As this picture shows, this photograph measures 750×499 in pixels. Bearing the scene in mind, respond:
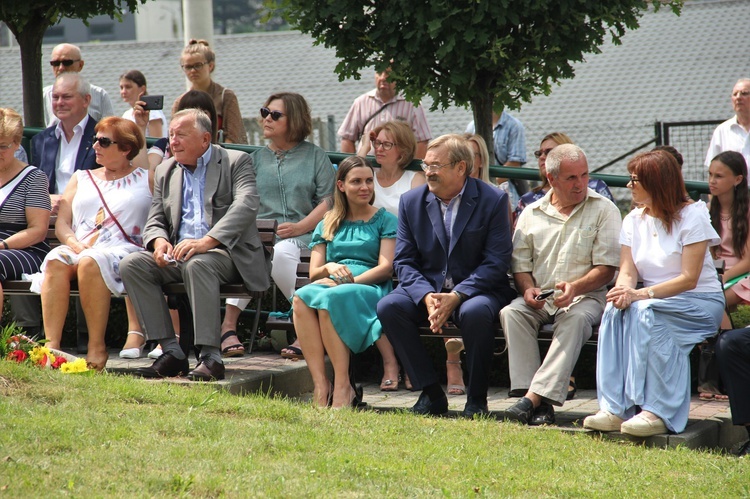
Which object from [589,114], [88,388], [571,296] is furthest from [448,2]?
[589,114]

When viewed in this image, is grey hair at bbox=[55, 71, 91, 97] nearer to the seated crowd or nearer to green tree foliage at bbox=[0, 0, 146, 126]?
the seated crowd

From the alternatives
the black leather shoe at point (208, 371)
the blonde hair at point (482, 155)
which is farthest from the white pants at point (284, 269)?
the blonde hair at point (482, 155)

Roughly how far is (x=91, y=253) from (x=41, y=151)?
6.67 ft

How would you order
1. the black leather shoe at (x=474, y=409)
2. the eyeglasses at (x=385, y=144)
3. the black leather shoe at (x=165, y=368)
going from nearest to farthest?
the black leather shoe at (x=474, y=409) < the black leather shoe at (x=165, y=368) < the eyeglasses at (x=385, y=144)

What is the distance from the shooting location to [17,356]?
6.62m

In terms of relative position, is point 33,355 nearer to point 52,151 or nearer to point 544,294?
point 52,151

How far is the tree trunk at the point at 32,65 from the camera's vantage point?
9992 mm

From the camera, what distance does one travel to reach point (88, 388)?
6.04m

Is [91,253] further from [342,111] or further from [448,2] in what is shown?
[342,111]

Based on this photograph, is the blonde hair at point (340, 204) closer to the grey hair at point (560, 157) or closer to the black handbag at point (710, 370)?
the grey hair at point (560, 157)

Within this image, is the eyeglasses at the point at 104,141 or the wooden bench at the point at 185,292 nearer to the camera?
the wooden bench at the point at 185,292

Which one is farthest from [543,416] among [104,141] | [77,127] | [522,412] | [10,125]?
[77,127]

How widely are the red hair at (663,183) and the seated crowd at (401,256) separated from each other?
0.01m

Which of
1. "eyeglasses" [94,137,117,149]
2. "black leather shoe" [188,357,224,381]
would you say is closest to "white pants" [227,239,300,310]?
"black leather shoe" [188,357,224,381]
